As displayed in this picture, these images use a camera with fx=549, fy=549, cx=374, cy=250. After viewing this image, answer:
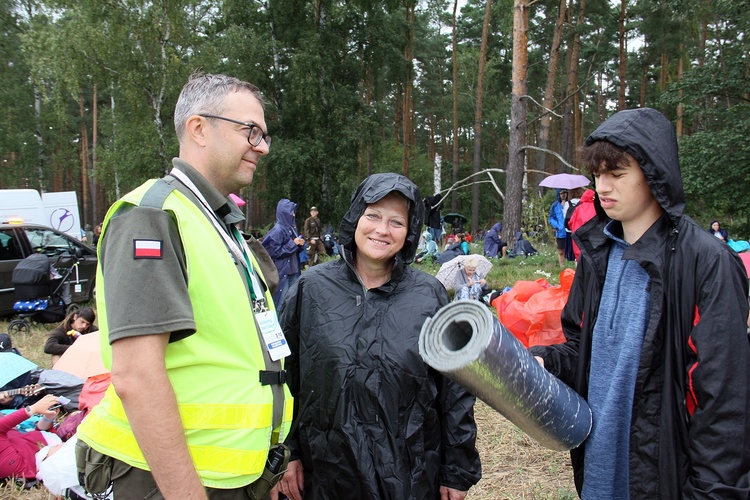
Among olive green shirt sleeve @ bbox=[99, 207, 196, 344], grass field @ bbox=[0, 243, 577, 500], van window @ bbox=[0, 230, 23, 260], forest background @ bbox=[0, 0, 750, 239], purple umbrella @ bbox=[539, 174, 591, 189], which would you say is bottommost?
grass field @ bbox=[0, 243, 577, 500]

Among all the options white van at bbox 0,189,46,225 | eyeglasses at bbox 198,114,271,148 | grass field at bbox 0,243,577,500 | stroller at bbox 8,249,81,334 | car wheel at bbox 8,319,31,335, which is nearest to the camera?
eyeglasses at bbox 198,114,271,148

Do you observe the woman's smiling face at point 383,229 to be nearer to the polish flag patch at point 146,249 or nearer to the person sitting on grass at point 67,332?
the polish flag patch at point 146,249

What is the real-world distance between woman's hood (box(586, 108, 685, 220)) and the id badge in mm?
1212

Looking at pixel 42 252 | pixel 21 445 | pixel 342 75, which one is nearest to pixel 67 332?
pixel 21 445

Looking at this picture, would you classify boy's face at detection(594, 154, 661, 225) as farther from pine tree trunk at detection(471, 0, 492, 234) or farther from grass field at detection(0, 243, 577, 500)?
pine tree trunk at detection(471, 0, 492, 234)

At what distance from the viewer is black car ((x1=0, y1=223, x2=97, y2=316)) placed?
8578 millimetres

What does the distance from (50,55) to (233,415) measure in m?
19.4

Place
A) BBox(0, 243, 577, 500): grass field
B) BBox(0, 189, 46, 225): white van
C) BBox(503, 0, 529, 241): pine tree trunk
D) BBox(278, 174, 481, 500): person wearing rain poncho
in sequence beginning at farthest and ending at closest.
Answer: BBox(503, 0, 529, 241): pine tree trunk, BBox(0, 189, 46, 225): white van, BBox(0, 243, 577, 500): grass field, BBox(278, 174, 481, 500): person wearing rain poncho

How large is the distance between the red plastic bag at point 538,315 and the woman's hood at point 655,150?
3.31m

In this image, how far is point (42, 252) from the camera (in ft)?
31.0

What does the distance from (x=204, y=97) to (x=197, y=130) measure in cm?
10

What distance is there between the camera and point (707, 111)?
55.8ft

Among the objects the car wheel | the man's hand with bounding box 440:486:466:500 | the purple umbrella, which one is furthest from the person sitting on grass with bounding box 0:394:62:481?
the purple umbrella

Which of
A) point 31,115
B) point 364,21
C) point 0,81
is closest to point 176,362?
point 364,21
